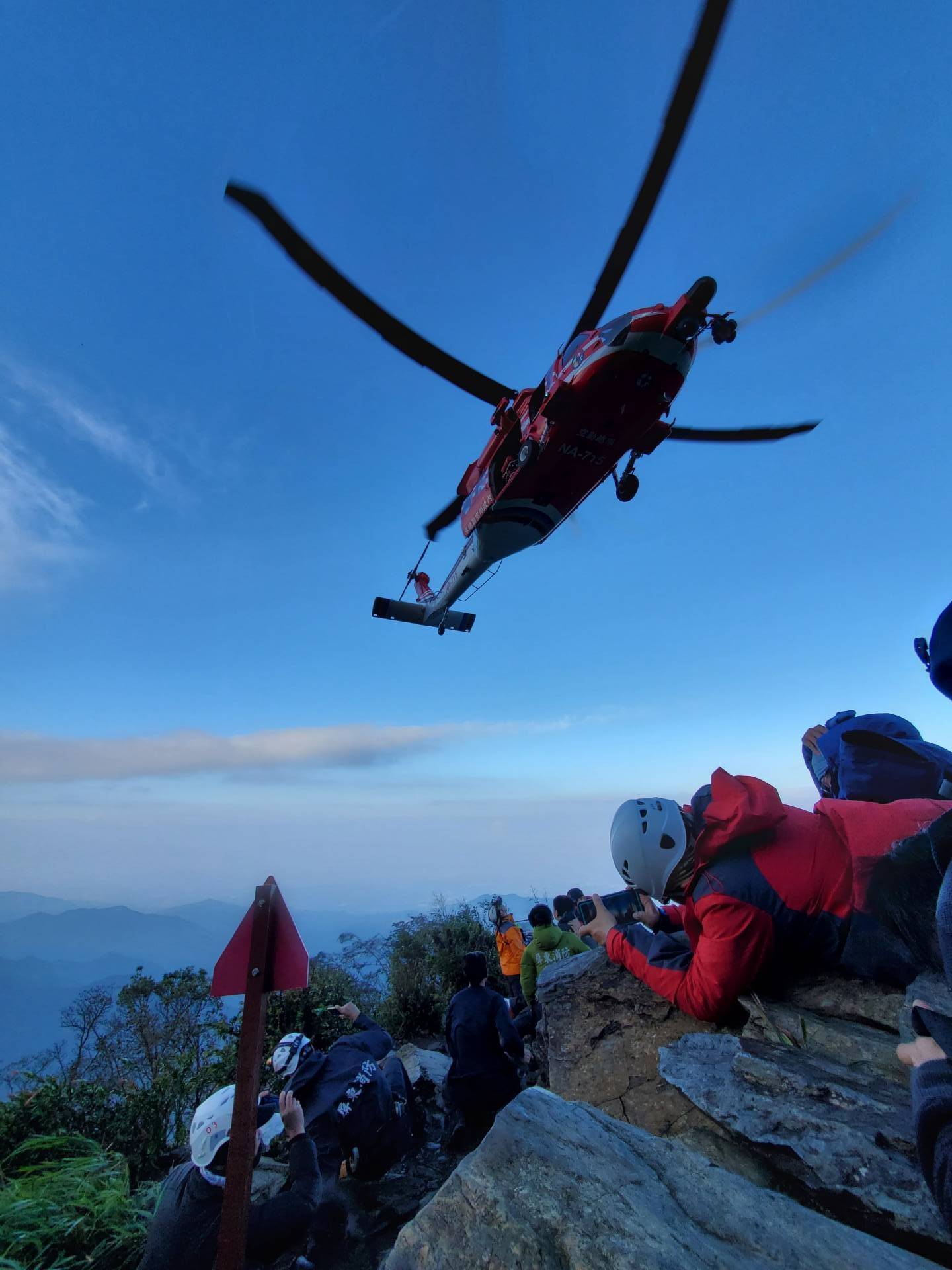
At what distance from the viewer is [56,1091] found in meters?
5.91

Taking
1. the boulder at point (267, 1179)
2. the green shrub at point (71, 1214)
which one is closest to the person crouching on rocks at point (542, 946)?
the boulder at point (267, 1179)

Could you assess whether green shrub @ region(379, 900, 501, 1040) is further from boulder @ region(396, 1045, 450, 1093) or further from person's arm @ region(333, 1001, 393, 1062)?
person's arm @ region(333, 1001, 393, 1062)

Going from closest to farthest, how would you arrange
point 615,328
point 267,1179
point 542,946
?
point 267,1179
point 615,328
point 542,946

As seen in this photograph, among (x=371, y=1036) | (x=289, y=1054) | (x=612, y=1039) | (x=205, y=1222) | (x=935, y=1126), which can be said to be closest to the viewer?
(x=935, y=1126)

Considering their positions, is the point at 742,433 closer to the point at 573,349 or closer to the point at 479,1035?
the point at 573,349

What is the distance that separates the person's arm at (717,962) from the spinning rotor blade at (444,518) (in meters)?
8.65

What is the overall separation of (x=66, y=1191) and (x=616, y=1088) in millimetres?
5062

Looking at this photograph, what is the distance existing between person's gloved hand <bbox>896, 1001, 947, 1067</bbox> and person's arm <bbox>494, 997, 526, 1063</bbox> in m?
4.82

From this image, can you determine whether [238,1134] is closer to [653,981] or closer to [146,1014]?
[653,981]

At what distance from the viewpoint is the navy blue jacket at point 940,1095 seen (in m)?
1.57

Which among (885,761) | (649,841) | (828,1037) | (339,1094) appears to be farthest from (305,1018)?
(885,761)

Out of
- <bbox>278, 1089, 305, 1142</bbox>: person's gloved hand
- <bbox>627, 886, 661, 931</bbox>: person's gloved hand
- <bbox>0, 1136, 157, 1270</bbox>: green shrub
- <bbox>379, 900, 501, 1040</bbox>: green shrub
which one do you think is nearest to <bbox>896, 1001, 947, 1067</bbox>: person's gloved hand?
<bbox>627, 886, 661, 931</bbox>: person's gloved hand

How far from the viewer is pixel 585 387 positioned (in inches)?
263

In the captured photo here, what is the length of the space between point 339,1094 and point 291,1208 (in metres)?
1.00
